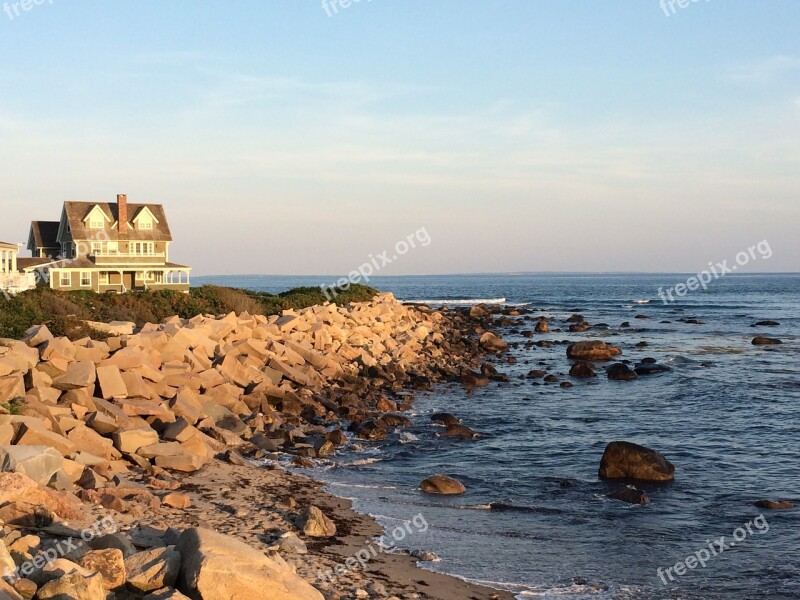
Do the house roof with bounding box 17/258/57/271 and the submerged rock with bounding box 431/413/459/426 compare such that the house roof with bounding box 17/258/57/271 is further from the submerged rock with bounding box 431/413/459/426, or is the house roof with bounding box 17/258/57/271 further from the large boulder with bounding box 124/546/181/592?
the large boulder with bounding box 124/546/181/592

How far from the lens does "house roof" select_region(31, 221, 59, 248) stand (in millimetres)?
47634

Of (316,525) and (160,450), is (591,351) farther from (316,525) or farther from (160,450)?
(316,525)

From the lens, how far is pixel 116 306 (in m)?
28.5

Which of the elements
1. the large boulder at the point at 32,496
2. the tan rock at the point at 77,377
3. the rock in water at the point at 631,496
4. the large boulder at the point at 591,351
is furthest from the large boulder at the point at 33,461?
the large boulder at the point at 591,351

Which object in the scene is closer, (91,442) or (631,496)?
(91,442)

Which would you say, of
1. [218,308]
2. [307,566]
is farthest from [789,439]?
[218,308]

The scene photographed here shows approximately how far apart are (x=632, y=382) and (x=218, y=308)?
1769cm

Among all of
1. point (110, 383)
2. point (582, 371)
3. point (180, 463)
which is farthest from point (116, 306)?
point (582, 371)

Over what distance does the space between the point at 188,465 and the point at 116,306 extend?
16.7 metres

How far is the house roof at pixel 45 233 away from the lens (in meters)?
47.6

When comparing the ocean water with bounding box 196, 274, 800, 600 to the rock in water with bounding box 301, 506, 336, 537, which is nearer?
the ocean water with bounding box 196, 274, 800, 600

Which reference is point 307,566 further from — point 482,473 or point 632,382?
point 632,382

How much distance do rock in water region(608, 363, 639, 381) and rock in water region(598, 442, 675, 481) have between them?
49.4ft

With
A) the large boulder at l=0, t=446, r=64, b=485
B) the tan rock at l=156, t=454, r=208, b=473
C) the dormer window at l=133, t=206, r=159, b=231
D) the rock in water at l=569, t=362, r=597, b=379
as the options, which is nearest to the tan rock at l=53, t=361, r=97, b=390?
the tan rock at l=156, t=454, r=208, b=473
